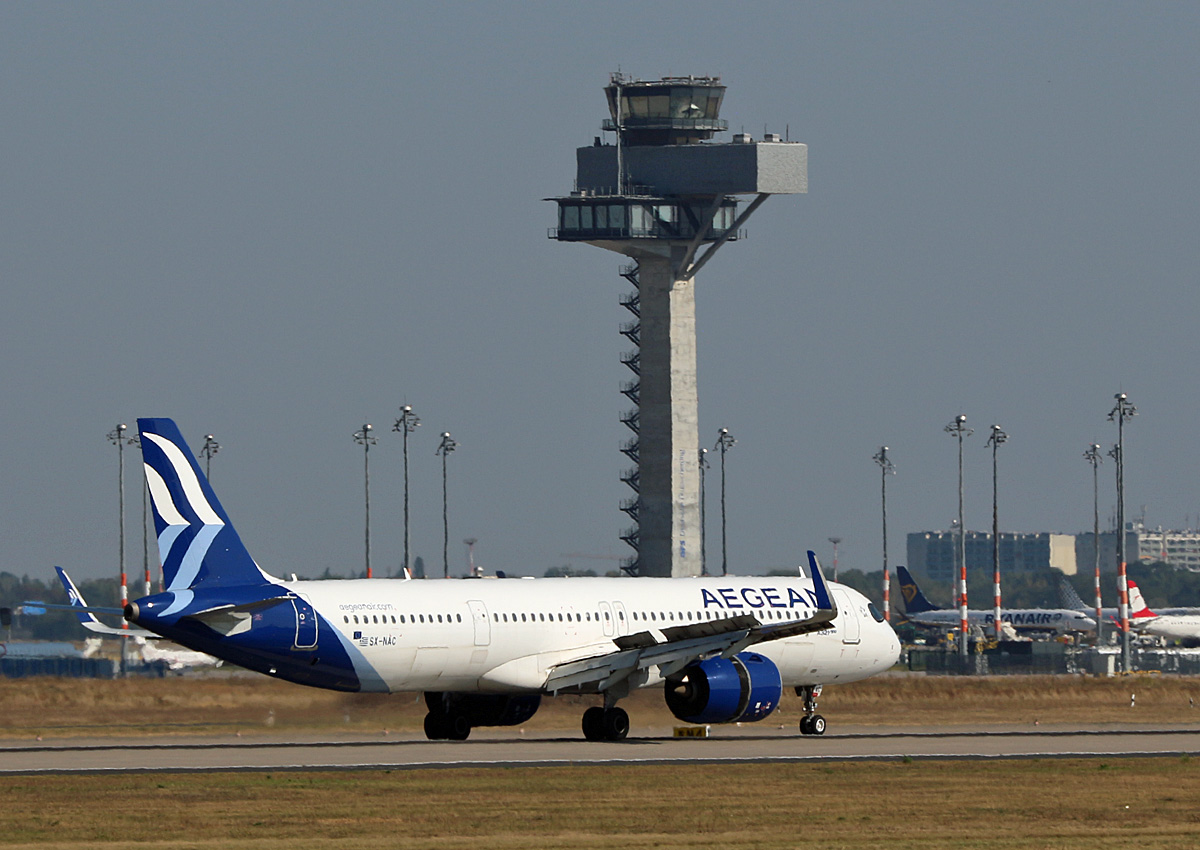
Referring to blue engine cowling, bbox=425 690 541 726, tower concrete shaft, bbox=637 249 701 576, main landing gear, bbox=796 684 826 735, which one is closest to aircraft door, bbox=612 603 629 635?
blue engine cowling, bbox=425 690 541 726

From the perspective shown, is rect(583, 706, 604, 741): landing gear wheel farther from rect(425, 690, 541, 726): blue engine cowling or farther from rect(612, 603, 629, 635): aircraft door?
rect(612, 603, 629, 635): aircraft door

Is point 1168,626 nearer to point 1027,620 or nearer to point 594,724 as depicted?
point 1027,620

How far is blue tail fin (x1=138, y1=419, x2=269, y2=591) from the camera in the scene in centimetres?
4159

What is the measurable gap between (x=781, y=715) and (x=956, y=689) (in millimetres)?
11162

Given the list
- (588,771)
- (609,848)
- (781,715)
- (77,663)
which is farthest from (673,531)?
(609,848)

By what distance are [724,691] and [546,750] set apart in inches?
157

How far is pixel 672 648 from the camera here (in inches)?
1766

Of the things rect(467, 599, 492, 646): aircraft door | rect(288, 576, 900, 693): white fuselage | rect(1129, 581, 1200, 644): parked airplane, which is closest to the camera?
rect(288, 576, 900, 693): white fuselage

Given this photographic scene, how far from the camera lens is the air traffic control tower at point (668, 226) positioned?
126m

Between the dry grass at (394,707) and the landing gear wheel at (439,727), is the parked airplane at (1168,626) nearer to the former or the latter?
the dry grass at (394,707)

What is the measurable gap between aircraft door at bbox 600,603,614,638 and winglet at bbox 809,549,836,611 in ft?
14.6

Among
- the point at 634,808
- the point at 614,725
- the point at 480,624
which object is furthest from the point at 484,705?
the point at 634,808

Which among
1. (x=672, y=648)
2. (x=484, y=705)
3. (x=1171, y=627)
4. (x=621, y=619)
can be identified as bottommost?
(x=1171, y=627)

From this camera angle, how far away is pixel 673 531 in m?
127
